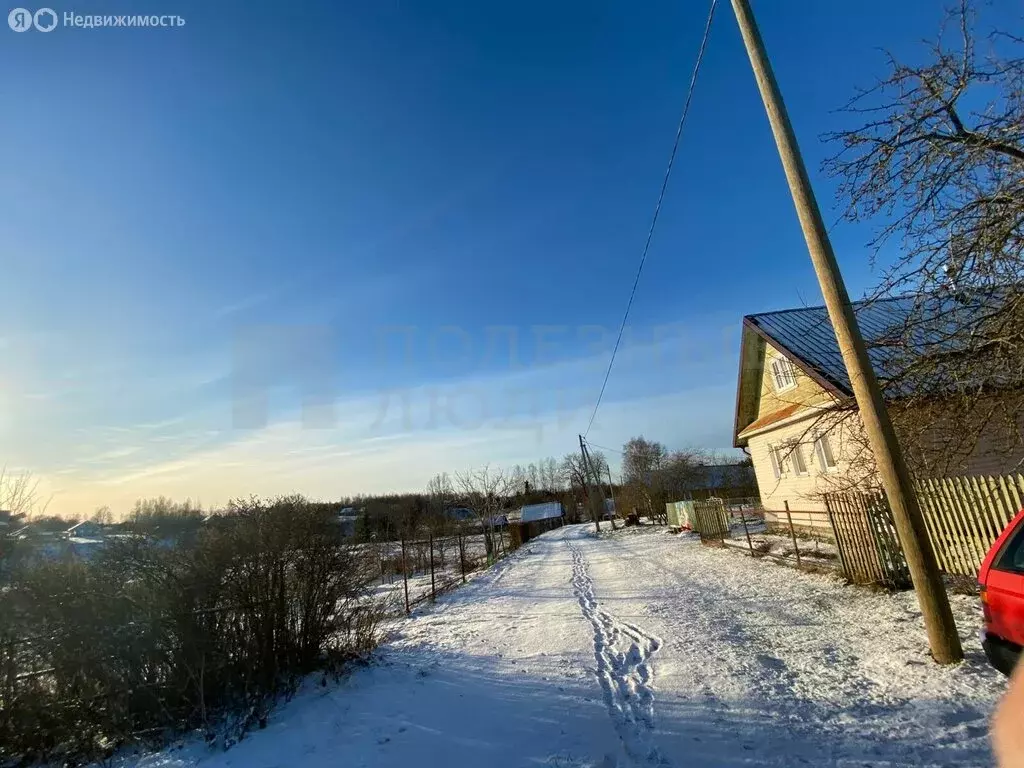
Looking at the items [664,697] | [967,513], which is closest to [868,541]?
[967,513]

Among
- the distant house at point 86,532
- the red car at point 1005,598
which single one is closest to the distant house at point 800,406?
the red car at point 1005,598

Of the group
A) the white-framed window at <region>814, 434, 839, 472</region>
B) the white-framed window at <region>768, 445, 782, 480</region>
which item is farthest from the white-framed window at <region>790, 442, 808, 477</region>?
the white-framed window at <region>814, 434, 839, 472</region>

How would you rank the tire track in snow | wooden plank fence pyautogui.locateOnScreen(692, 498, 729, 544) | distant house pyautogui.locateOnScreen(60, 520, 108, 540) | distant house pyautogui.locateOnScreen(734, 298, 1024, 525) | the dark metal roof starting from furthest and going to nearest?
1. wooden plank fence pyautogui.locateOnScreen(692, 498, 729, 544)
2. distant house pyautogui.locateOnScreen(734, 298, 1024, 525)
3. the dark metal roof
4. distant house pyautogui.locateOnScreen(60, 520, 108, 540)
5. the tire track in snow

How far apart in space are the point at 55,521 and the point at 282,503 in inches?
111

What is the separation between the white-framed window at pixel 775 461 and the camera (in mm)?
18453

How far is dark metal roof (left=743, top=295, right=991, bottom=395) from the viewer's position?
6.88 m

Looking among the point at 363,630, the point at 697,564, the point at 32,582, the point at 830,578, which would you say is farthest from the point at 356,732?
the point at 697,564

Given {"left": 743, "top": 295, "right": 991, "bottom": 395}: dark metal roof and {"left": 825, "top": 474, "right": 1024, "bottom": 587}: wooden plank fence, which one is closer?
{"left": 743, "top": 295, "right": 991, "bottom": 395}: dark metal roof

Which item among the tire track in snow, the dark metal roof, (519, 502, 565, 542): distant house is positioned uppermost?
the dark metal roof

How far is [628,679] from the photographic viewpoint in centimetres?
521

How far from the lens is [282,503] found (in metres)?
6.23

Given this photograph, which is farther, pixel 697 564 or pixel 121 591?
pixel 697 564

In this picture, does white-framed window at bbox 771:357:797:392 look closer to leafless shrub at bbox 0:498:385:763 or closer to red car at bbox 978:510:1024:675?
red car at bbox 978:510:1024:675

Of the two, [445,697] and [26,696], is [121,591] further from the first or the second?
[445,697]
